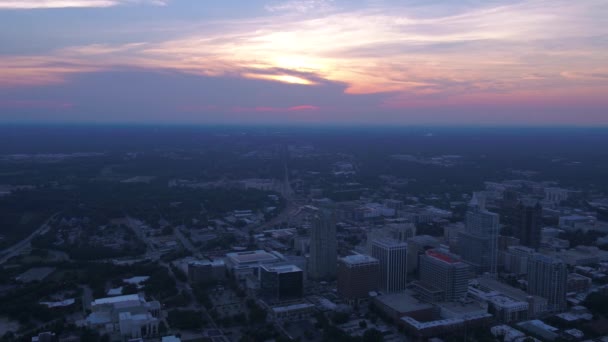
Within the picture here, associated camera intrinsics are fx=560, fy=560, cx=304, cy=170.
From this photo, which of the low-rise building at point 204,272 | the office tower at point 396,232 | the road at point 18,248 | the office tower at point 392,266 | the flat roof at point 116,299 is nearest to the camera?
the flat roof at point 116,299

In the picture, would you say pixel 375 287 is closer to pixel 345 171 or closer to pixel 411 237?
pixel 411 237

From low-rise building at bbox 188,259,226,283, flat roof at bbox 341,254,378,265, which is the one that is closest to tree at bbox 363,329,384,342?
flat roof at bbox 341,254,378,265

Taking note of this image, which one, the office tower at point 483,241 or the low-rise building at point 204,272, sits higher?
the office tower at point 483,241

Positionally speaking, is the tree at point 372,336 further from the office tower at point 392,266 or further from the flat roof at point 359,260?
the office tower at point 392,266

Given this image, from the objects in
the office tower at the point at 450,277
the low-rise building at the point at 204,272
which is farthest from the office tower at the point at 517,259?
the low-rise building at the point at 204,272

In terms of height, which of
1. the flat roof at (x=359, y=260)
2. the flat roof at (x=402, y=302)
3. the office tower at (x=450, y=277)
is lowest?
the flat roof at (x=402, y=302)

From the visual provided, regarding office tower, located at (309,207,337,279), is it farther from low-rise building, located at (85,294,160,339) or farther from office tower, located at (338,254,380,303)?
low-rise building, located at (85,294,160,339)

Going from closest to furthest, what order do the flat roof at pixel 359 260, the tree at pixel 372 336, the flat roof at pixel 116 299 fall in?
the tree at pixel 372 336, the flat roof at pixel 116 299, the flat roof at pixel 359 260

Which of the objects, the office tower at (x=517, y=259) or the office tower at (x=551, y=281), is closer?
the office tower at (x=551, y=281)
